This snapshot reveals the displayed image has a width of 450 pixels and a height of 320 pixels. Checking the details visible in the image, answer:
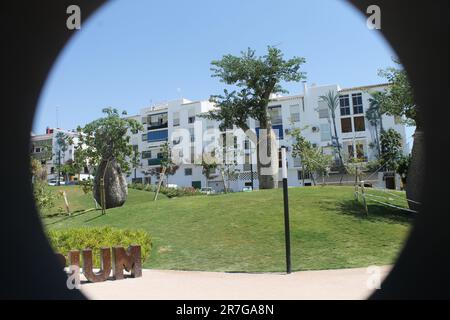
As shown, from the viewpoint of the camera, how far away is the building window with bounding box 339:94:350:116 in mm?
47188

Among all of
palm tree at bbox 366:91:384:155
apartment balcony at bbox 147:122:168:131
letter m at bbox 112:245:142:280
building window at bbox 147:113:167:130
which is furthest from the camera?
building window at bbox 147:113:167:130

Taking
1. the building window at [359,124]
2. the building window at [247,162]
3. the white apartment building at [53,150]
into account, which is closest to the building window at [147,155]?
the white apartment building at [53,150]

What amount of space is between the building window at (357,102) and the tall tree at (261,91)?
27.7 meters

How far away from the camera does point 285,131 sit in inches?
1940

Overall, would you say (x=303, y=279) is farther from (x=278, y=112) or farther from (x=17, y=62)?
(x=278, y=112)

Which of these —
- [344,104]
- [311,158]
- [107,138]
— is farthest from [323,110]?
[107,138]

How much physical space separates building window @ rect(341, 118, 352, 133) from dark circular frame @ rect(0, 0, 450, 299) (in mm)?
45527

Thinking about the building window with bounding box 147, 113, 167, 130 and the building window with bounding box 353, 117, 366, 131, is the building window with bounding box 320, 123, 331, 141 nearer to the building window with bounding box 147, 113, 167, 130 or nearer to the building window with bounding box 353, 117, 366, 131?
the building window with bounding box 353, 117, 366, 131

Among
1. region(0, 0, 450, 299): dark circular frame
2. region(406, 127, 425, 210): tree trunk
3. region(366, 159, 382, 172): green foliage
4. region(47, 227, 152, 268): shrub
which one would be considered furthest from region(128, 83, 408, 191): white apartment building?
region(0, 0, 450, 299): dark circular frame

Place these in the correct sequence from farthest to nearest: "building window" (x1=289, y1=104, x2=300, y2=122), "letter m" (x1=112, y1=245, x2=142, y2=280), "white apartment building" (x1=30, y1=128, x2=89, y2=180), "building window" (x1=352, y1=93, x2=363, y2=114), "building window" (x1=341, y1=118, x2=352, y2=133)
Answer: "white apartment building" (x1=30, y1=128, x2=89, y2=180) → "building window" (x1=289, y1=104, x2=300, y2=122) → "building window" (x1=341, y1=118, x2=352, y2=133) → "building window" (x1=352, y1=93, x2=363, y2=114) → "letter m" (x1=112, y1=245, x2=142, y2=280)

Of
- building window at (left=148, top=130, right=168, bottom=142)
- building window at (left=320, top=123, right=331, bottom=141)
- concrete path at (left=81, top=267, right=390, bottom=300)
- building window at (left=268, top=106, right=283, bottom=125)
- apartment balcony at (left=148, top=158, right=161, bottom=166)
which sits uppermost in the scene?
building window at (left=268, top=106, right=283, bottom=125)

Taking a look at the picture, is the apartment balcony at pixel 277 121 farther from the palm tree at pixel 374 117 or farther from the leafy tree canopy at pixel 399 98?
the leafy tree canopy at pixel 399 98
